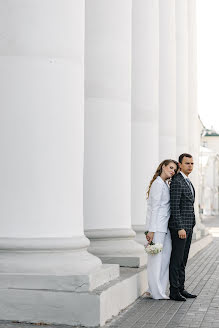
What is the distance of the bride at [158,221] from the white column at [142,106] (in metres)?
5.60

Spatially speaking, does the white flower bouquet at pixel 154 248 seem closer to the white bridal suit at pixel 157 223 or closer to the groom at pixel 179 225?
the white bridal suit at pixel 157 223

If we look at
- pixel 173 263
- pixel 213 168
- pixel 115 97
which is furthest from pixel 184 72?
pixel 213 168

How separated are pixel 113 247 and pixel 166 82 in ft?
40.2

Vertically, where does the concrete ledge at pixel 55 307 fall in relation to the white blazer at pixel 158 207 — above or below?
below

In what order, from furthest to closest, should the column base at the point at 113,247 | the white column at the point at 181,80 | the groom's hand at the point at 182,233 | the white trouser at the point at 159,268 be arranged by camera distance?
the white column at the point at 181,80 < the column base at the point at 113,247 < the white trouser at the point at 159,268 < the groom's hand at the point at 182,233

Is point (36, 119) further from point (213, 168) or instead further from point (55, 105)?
point (213, 168)

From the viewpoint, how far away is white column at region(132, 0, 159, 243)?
21.7m

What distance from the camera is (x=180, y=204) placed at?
1598 cm

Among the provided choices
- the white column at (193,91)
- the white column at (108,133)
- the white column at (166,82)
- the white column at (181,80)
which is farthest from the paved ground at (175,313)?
the white column at (193,91)

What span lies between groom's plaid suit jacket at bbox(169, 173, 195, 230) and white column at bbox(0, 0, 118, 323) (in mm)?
3450

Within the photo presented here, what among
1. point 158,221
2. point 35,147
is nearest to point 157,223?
point 158,221

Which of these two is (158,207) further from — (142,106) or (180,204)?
(142,106)

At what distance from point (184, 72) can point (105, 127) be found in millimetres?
17973

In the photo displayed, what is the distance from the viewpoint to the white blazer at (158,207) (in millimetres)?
15750
